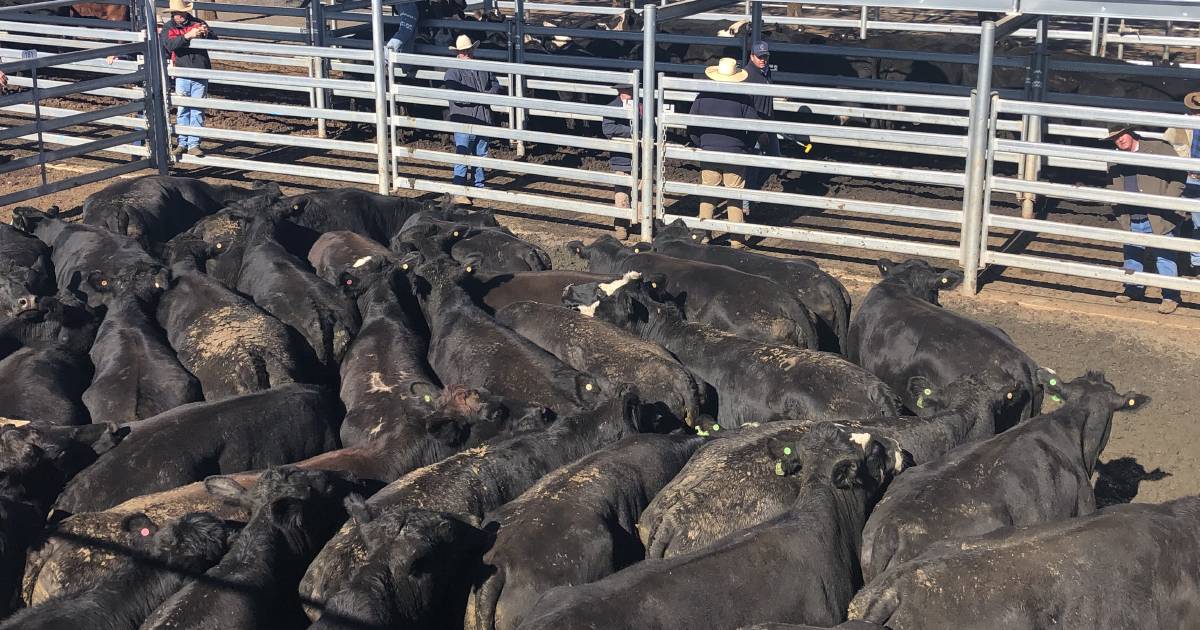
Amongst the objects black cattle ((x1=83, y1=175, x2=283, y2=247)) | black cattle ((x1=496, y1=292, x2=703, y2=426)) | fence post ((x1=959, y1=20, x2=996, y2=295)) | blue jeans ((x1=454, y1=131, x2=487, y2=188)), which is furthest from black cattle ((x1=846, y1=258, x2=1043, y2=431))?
black cattle ((x1=83, y1=175, x2=283, y2=247))

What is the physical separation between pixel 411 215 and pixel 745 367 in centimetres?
517

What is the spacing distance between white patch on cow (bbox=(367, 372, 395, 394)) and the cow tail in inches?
91.7

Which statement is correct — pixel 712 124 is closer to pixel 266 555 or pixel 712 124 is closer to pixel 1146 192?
pixel 1146 192

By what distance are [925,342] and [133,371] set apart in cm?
505

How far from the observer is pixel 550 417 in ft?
24.6

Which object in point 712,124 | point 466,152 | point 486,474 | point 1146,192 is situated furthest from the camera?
point 466,152

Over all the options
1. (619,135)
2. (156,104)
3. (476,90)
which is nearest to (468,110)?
(476,90)

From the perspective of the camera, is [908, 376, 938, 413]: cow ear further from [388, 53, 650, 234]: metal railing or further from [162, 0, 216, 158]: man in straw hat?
[162, 0, 216, 158]: man in straw hat

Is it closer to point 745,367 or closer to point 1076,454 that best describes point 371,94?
point 745,367

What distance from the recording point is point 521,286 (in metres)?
9.88

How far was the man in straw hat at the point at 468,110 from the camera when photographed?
13.1m

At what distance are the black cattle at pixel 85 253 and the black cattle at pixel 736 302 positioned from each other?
3.66 m

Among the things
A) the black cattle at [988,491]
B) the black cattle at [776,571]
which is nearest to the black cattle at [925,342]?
the black cattle at [988,491]

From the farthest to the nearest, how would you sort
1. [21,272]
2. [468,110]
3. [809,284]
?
[468,110] → [21,272] → [809,284]
